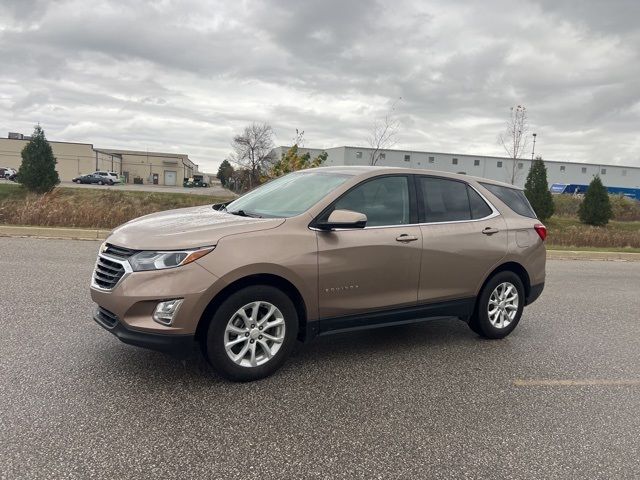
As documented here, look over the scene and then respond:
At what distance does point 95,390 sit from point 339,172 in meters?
2.72

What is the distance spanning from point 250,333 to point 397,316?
1.42m

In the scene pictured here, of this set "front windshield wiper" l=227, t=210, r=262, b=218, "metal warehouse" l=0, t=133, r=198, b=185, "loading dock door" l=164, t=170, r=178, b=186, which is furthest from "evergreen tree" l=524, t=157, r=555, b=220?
"loading dock door" l=164, t=170, r=178, b=186

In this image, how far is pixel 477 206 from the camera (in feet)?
16.8

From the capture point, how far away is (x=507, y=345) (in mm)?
5098

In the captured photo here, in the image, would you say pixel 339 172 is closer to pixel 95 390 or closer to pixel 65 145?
pixel 95 390

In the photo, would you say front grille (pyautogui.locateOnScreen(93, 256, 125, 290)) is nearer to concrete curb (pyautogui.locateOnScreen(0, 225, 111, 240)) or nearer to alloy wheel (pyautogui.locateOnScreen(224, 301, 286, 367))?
alloy wheel (pyautogui.locateOnScreen(224, 301, 286, 367))

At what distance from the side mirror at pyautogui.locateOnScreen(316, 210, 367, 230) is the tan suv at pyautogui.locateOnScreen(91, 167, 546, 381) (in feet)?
0.04

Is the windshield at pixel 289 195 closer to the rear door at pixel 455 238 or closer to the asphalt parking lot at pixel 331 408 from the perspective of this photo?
the rear door at pixel 455 238

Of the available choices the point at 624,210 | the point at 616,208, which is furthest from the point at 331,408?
the point at 624,210

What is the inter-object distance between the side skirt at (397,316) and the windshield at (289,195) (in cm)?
97

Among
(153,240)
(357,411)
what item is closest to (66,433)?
(153,240)

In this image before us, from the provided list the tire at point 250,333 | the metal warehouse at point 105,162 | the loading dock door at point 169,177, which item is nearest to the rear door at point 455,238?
the tire at point 250,333

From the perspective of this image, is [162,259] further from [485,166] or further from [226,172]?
[226,172]

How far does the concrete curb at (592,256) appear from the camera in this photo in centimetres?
1292
